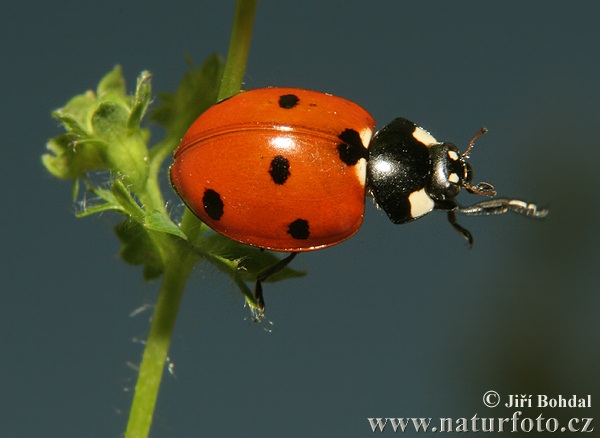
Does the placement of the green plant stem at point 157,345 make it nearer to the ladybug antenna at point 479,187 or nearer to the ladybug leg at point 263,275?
the ladybug leg at point 263,275

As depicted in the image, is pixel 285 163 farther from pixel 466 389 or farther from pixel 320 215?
pixel 466 389

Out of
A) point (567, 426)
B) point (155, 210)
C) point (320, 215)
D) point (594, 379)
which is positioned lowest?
point (155, 210)

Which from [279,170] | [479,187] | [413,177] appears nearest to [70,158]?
[279,170]

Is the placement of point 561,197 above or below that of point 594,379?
above

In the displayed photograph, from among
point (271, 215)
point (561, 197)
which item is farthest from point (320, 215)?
point (561, 197)

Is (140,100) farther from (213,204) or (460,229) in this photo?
(460,229)

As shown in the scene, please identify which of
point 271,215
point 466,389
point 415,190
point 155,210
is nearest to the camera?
point 155,210

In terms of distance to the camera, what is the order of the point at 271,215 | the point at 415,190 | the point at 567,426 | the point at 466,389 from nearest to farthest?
1. the point at 271,215
2. the point at 415,190
3. the point at 567,426
4. the point at 466,389
